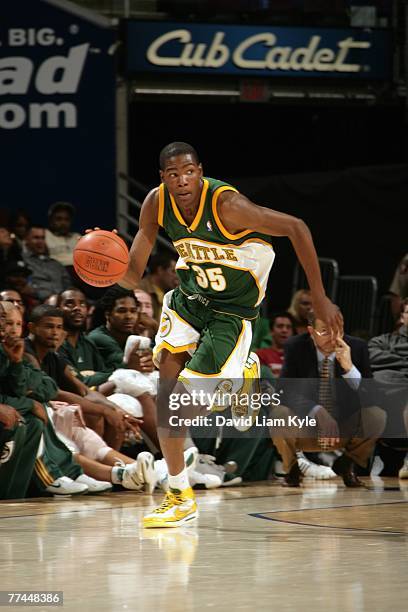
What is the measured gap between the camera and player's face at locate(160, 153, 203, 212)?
5410 millimetres

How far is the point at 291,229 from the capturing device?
5.25m

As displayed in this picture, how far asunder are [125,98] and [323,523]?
809 cm

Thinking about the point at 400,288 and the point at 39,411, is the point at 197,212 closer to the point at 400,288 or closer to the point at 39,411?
the point at 39,411

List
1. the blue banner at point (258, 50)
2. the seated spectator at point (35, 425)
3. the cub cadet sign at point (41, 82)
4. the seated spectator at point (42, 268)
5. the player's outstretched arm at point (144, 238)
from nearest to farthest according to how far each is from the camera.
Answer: the player's outstretched arm at point (144, 238) → the seated spectator at point (35, 425) → the seated spectator at point (42, 268) → the cub cadet sign at point (41, 82) → the blue banner at point (258, 50)

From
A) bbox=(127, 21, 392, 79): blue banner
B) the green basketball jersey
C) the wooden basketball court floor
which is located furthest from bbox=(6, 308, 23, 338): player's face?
bbox=(127, 21, 392, 79): blue banner

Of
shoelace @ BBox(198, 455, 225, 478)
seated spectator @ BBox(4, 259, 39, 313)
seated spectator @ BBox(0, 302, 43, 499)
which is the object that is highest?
seated spectator @ BBox(4, 259, 39, 313)

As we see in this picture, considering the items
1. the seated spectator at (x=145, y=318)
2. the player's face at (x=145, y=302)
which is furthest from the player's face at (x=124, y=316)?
the player's face at (x=145, y=302)

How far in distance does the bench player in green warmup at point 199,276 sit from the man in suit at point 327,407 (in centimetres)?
176

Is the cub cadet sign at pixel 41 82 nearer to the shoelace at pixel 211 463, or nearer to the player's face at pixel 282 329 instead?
the player's face at pixel 282 329

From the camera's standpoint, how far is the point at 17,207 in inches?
426

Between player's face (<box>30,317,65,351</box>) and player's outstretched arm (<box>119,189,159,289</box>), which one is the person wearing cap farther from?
player's outstretched arm (<box>119,189,159,289</box>)

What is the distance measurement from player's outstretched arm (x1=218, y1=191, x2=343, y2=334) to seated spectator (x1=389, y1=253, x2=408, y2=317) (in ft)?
14.6

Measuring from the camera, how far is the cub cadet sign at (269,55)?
1210 centimetres

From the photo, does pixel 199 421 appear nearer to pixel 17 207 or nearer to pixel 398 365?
pixel 398 365
